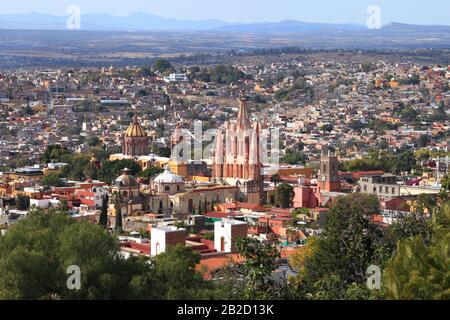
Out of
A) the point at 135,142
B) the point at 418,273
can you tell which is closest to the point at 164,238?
the point at 418,273

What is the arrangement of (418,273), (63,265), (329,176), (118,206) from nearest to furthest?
(418,273), (63,265), (118,206), (329,176)

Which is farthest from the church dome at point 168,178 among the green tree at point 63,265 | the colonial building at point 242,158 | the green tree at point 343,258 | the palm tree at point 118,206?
the green tree at point 63,265

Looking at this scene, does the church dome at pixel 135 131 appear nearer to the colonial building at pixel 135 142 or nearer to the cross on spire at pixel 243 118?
the colonial building at pixel 135 142

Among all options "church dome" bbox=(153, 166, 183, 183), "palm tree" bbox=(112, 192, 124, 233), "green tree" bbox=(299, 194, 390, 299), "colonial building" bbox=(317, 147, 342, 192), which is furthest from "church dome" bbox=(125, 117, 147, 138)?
"green tree" bbox=(299, 194, 390, 299)

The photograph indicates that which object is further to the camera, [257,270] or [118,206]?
[118,206]

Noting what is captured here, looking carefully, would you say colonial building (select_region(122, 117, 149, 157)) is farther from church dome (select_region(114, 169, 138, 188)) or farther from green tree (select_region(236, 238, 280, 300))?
green tree (select_region(236, 238, 280, 300))

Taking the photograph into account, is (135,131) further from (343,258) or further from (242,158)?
(343,258)
